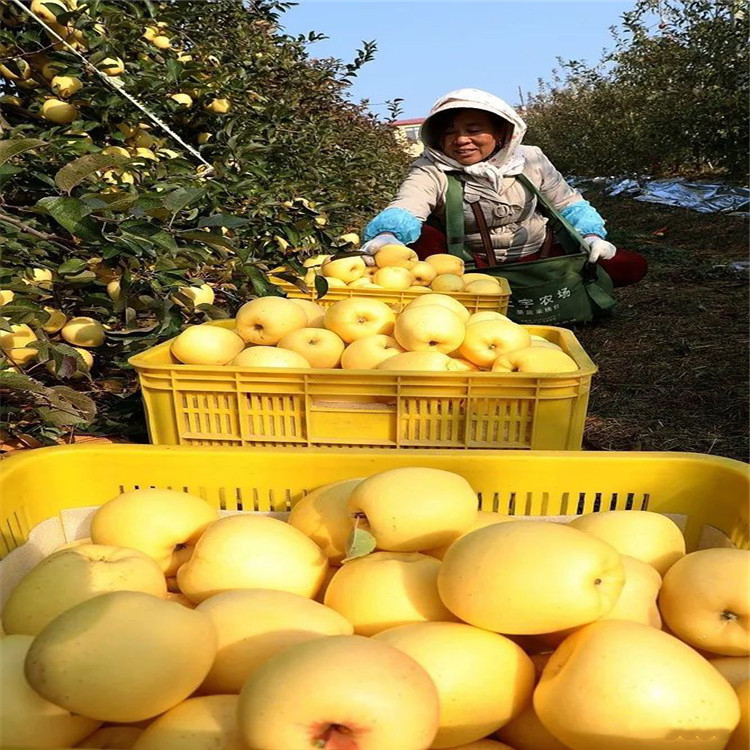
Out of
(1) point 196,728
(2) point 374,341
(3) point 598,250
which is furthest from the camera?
(3) point 598,250

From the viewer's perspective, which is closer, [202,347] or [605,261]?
[202,347]

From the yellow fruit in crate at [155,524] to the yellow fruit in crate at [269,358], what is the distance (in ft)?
2.37

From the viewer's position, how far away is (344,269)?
3.33m

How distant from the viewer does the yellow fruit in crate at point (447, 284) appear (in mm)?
3056

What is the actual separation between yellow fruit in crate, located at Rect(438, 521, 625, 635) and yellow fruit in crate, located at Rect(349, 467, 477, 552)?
0.53 feet

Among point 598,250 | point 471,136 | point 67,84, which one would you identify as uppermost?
point 67,84

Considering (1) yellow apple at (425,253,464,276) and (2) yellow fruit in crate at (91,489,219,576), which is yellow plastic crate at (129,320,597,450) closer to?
(2) yellow fruit in crate at (91,489,219,576)

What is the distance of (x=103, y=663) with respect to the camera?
32.9 inches

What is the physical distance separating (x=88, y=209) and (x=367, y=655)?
4.85ft

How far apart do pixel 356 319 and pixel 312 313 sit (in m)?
0.30

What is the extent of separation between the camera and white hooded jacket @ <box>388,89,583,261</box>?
4168 millimetres

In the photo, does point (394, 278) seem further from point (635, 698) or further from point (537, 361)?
point (635, 698)

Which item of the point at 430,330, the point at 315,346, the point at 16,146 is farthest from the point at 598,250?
the point at 16,146

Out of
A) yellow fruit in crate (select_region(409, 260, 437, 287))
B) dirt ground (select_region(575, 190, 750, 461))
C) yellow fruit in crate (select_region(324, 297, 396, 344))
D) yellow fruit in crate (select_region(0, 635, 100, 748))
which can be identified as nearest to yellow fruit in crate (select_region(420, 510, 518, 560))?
yellow fruit in crate (select_region(0, 635, 100, 748))
